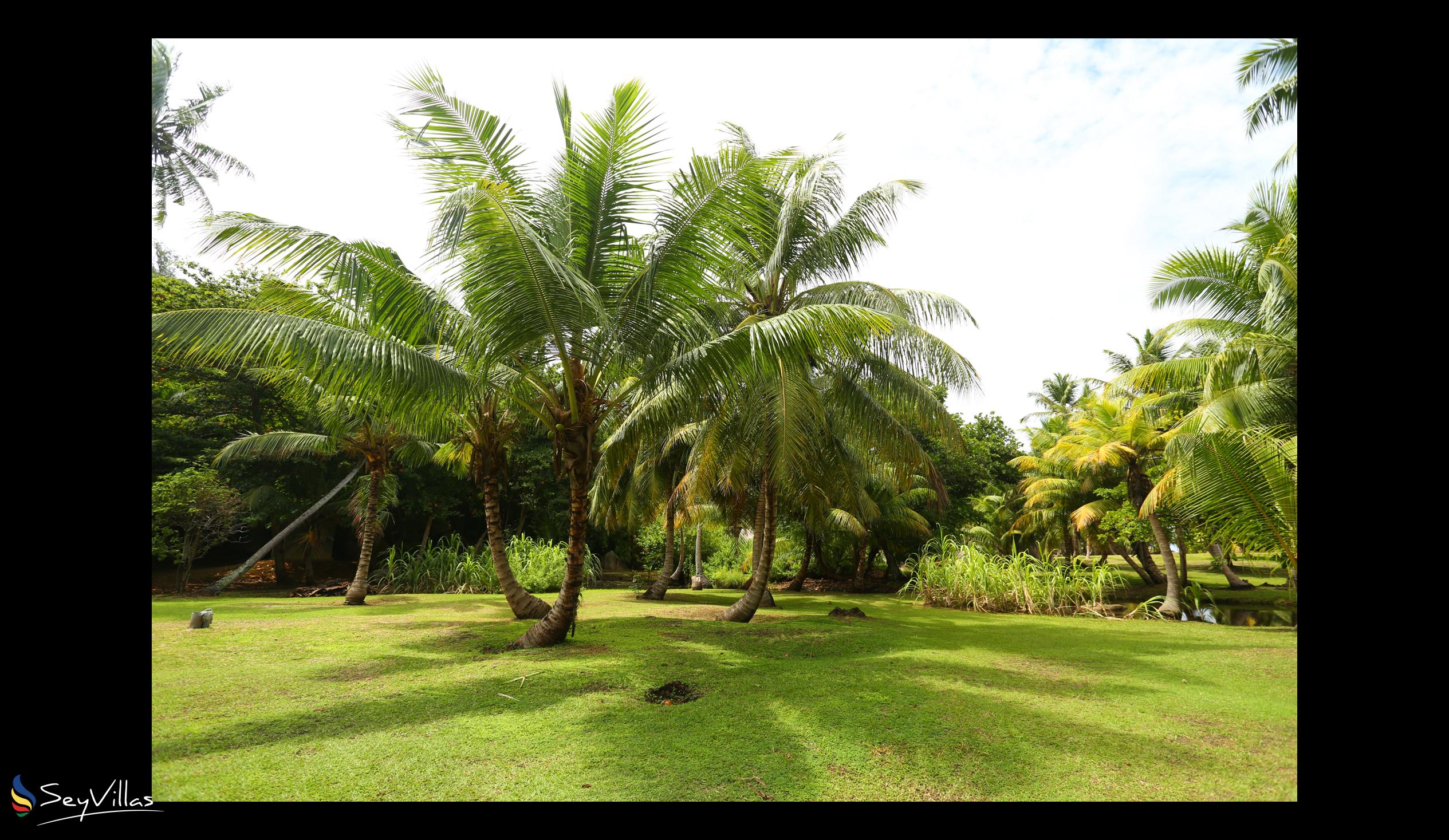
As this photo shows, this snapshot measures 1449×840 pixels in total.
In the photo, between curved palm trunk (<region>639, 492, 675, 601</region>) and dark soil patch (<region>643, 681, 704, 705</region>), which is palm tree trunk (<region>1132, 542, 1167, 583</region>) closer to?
curved palm trunk (<region>639, 492, 675, 601</region>)

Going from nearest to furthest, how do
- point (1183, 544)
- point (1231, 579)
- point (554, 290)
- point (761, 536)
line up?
point (554, 290) → point (761, 536) → point (1183, 544) → point (1231, 579)

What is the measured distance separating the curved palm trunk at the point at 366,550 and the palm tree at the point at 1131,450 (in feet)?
45.5

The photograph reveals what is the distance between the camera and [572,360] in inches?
252

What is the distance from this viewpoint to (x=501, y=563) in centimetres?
892

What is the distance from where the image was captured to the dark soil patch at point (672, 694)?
15.5 ft

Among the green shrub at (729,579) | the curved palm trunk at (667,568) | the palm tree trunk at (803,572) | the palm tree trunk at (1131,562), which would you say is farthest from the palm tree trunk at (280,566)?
the palm tree trunk at (1131,562)

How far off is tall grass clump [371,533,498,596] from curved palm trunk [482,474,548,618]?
511 centimetres

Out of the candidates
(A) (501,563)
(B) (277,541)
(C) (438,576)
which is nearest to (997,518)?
(A) (501,563)

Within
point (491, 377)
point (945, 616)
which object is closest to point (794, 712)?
point (491, 377)

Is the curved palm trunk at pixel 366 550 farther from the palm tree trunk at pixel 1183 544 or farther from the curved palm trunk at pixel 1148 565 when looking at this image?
the curved palm trunk at pixel 1148 565

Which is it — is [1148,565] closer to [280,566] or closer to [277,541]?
[277,541]
